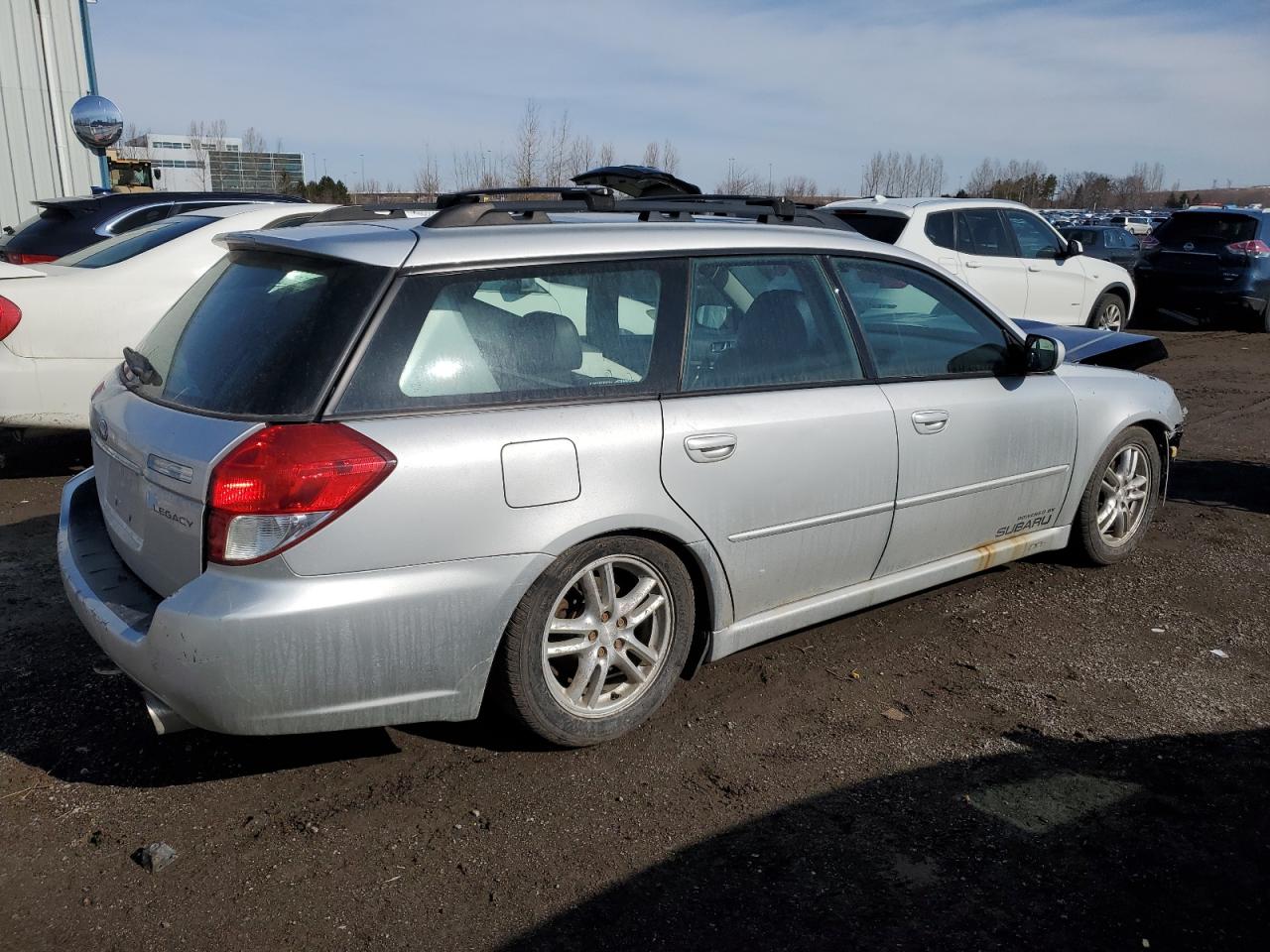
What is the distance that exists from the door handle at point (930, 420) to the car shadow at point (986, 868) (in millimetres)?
1253

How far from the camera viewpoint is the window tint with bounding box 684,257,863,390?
3.79 m

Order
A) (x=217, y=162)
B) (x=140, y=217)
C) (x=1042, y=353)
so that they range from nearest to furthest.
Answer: (x=1042, y=353) < (x=140, y=217) < (x=217, y=162)

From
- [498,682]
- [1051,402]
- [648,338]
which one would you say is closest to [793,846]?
[498,682]

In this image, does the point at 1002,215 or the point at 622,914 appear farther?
the point at 1002,215

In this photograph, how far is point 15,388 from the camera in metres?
6.29

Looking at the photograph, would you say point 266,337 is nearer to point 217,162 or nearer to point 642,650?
point 642,650

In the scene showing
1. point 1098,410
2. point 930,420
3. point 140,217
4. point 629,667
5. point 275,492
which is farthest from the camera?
point 140,217

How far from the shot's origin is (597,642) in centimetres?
353

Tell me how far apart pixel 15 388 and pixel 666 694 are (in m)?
4.58

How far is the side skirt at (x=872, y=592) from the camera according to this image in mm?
3908

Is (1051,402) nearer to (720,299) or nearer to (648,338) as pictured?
(720,299)

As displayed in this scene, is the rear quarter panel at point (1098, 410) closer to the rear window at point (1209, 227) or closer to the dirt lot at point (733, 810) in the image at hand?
the dirt lot at point (733, 810)

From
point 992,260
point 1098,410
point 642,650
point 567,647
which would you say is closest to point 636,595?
point 642,650

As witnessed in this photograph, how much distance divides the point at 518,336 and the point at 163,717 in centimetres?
150
